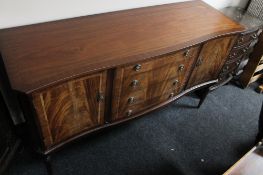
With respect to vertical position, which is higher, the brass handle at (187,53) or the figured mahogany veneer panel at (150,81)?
the brass handle at (187,53)

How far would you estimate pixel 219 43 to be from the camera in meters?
1.36

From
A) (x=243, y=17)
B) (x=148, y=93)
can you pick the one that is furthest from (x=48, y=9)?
(x=243, y=17)

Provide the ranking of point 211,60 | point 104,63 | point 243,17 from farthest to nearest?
point 243,17, point 211,60, point 104,63

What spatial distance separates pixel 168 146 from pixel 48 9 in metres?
1.05

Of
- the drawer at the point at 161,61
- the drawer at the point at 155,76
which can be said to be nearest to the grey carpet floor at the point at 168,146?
the drawer at the point at 155,76

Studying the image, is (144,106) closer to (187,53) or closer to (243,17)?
(187,53)

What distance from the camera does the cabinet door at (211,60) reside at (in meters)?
1.34

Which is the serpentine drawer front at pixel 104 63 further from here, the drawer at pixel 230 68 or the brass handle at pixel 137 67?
the drawer at pixel 230 68

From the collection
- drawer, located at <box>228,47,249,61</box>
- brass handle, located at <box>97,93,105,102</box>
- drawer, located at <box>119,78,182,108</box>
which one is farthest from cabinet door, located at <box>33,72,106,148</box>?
drawer, located at <box>228,47,249,61</box>

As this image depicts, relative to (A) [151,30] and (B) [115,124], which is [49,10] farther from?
(B) [115,124]

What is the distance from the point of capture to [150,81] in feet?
3.93

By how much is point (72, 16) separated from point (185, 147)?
3.43ft

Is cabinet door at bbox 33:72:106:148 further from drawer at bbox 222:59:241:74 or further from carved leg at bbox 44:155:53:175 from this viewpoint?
drawer at bbox 222:59:241:74

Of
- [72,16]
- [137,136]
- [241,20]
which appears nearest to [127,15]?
[72,16]
